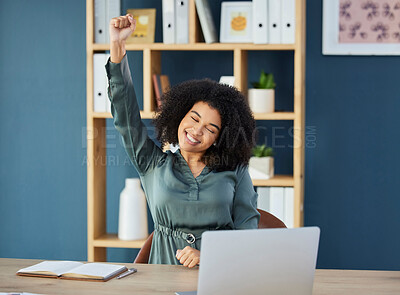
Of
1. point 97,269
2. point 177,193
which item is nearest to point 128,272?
point 97,269

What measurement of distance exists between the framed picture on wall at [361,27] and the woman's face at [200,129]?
54.3 inches

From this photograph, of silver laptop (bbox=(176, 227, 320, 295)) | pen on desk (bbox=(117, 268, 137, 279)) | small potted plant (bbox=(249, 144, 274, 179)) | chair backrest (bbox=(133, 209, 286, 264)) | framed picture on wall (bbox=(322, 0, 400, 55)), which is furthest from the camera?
framed picture on wall (bbox=(322, 0, 400, 55))

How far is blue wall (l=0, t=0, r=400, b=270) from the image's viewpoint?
2.89m

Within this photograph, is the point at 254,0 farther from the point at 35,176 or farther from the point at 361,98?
the point at 35,176

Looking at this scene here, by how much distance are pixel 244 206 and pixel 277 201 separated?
94 centimetres

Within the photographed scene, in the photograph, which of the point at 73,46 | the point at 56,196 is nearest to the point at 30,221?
the point at 56,196

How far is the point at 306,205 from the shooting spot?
9.68ft

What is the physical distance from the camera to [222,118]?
1.73 metres

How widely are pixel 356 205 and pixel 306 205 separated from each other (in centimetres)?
28

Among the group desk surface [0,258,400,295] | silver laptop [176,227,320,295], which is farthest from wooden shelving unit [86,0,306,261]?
silver laptop [176,227,320,295]

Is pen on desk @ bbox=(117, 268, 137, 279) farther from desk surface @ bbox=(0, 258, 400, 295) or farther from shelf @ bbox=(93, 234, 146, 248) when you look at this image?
shelf @ bbox=(93, 234, 146, 248)

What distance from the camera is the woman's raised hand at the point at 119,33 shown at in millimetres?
1636

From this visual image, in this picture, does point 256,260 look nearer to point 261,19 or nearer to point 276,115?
point 276,115

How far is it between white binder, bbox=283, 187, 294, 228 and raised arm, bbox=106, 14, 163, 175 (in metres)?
→ 1.00
